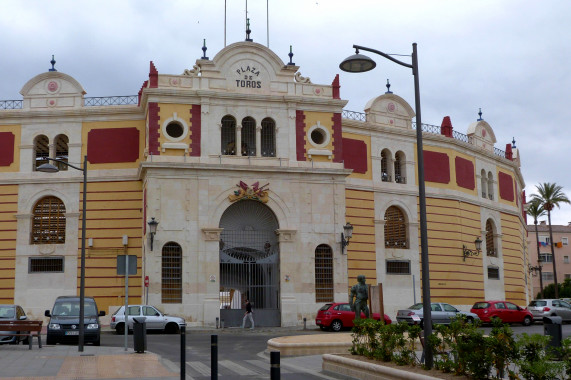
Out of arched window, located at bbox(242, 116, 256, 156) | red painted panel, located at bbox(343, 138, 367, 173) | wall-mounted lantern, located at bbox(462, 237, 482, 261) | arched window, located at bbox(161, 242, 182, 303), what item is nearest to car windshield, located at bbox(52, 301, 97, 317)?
arched window, located at bbox(161, 242, 182, 303)

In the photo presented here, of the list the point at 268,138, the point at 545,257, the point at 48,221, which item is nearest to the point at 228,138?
the point at 268,138

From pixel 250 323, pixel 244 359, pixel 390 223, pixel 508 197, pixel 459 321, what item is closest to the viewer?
pixel 459 321

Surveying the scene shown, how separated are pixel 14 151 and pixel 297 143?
1433 cm

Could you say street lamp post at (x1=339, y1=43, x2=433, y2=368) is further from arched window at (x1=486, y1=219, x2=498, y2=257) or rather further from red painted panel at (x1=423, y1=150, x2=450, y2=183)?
arched window at (x1=486, y1=219, x2=498, y2=257)

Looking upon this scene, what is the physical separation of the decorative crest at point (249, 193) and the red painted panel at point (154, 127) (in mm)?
4121

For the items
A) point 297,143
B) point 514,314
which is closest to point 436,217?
point 514,314

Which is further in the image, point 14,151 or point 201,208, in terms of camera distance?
point 14,151

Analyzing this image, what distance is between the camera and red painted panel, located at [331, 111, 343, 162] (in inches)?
1395

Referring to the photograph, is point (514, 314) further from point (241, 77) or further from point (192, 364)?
point (192, 364)

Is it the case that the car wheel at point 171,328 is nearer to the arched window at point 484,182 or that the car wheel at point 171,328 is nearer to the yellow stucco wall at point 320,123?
the yellow stucco wall at point 320,123

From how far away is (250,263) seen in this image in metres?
33.7

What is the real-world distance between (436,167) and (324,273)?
35.1 feet

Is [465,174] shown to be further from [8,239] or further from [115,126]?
[8,239]

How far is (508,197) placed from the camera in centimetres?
4616
